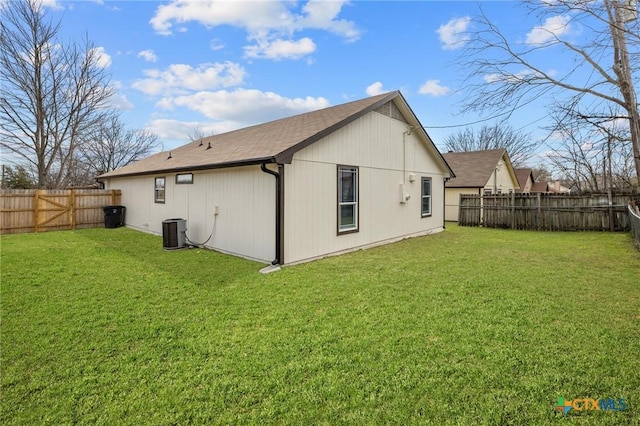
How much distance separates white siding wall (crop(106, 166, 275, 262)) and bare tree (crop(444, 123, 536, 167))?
1191 inches

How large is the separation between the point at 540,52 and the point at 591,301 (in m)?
5.27

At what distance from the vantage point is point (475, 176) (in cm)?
1827

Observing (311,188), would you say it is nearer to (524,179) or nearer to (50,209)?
(50,209)

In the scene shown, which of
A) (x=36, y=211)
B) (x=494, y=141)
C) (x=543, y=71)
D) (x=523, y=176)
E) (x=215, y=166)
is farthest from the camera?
Result: (x=494, y=141)

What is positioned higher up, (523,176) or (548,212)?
(523,176)

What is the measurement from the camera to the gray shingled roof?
703 inches

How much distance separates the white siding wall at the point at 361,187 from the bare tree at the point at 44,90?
18648mm

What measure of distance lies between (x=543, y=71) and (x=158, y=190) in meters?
11.5

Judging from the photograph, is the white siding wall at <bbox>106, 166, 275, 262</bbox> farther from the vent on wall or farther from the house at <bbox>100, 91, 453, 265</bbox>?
the vent on wall

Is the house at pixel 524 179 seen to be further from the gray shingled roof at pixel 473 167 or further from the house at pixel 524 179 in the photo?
the gray shingled roof at pixel 473 167

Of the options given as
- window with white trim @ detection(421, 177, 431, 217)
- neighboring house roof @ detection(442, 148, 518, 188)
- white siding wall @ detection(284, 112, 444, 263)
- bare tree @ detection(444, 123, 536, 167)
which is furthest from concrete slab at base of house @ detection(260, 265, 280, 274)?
bare tree @ detection(444, 123, 536, 167)

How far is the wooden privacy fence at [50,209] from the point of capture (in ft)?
36.9

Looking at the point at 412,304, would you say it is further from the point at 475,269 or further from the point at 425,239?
the point at 425,239

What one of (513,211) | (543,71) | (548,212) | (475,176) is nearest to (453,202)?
(475,176)
